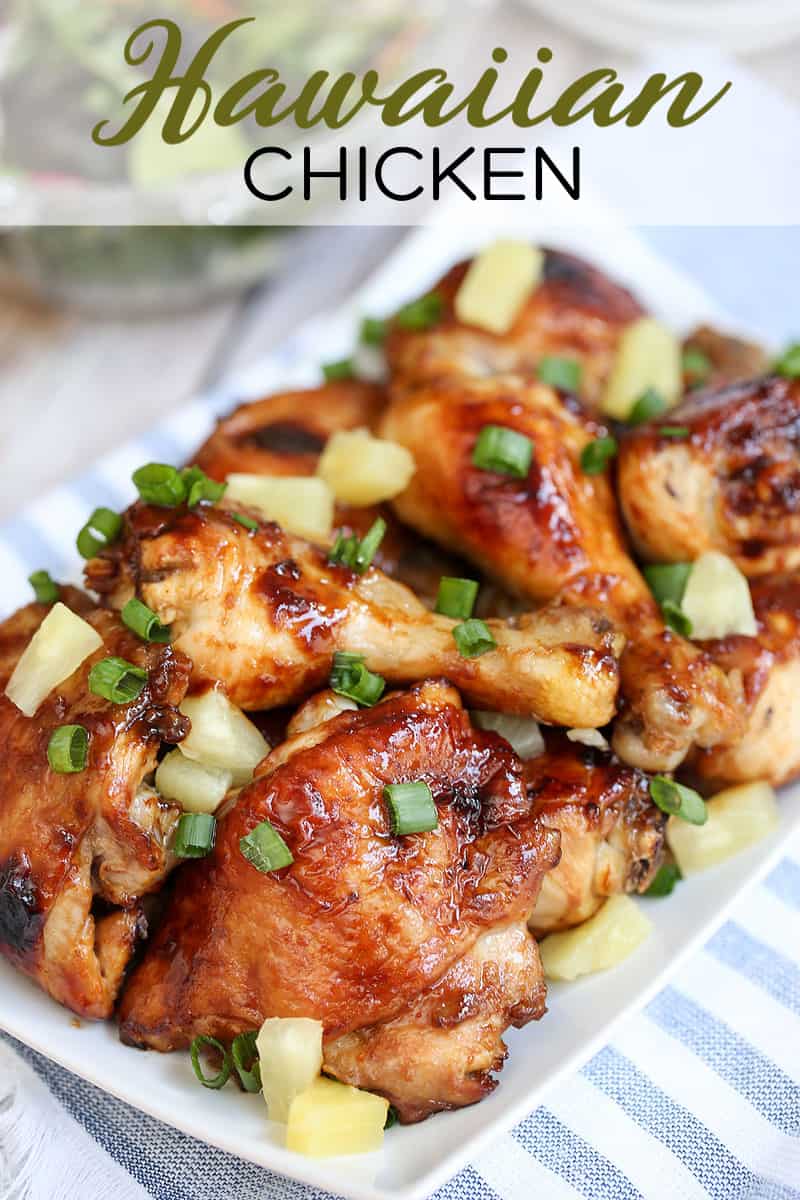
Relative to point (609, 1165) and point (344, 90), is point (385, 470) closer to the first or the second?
point (609, 1165)

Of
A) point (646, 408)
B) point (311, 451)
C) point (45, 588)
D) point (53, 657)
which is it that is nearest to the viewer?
point (53, 657)

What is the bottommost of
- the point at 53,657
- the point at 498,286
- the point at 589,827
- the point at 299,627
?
the point at 589,827

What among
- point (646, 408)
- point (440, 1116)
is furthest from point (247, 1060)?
point (646, 408)

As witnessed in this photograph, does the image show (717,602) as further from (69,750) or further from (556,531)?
(69,750)

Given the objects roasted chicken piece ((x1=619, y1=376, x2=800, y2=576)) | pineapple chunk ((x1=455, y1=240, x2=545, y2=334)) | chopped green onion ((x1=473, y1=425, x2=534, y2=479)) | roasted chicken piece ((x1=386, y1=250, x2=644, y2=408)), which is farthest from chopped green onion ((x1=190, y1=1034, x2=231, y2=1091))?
pineapple chunk ((x1=455, y1=240, x2=545, y2=334))

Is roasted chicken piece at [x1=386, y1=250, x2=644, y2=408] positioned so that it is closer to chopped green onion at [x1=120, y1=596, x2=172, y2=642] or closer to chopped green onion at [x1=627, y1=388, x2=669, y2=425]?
chopped green onion at [x1=627, y1=388, x2=669, y2=425]
